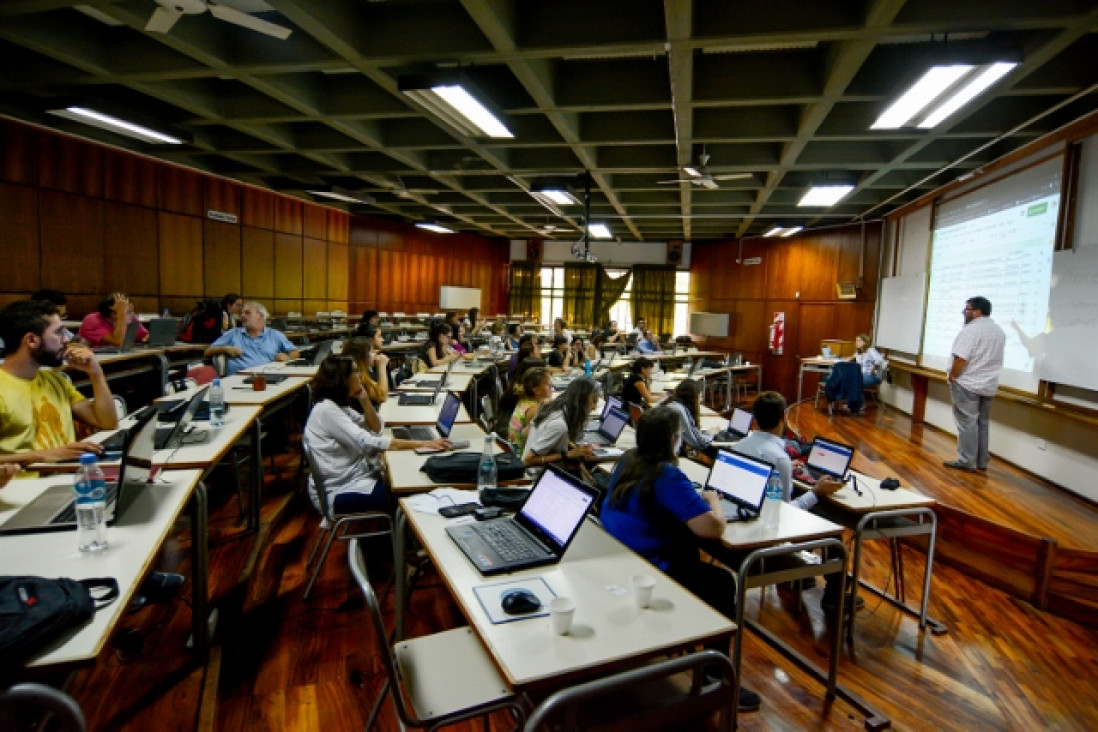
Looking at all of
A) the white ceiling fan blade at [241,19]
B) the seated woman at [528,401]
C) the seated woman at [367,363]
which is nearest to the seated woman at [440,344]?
the seated woman at [367,363]

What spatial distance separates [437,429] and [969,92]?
172 inches

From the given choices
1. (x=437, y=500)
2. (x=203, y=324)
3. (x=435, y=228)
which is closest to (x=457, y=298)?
(x=435, y=228)

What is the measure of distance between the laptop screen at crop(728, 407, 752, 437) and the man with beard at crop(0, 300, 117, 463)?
166 inches

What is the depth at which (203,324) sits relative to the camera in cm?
730

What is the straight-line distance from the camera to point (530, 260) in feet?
53.3

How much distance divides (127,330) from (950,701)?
7095mm

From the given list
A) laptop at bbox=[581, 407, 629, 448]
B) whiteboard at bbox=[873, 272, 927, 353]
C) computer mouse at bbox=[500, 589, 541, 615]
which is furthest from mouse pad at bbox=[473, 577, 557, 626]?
whiteboard at bbox=[873, 272, 927, 353]

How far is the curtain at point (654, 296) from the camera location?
49.8ft

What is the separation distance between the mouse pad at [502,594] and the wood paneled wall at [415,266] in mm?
11465

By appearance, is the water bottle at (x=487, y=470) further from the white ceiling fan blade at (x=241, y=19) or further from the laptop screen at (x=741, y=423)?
the laptop screen at (x=741, y=423)

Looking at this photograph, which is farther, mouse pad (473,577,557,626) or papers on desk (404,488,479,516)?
papers on desk (404,488,479,516)

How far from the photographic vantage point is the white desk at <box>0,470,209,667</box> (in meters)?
1.41

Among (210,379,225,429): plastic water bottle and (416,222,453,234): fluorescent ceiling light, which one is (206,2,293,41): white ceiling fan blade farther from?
(416,222,453,234): fluorescent ceiling light

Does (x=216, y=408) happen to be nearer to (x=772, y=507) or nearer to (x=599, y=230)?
(x=772, y=507)
